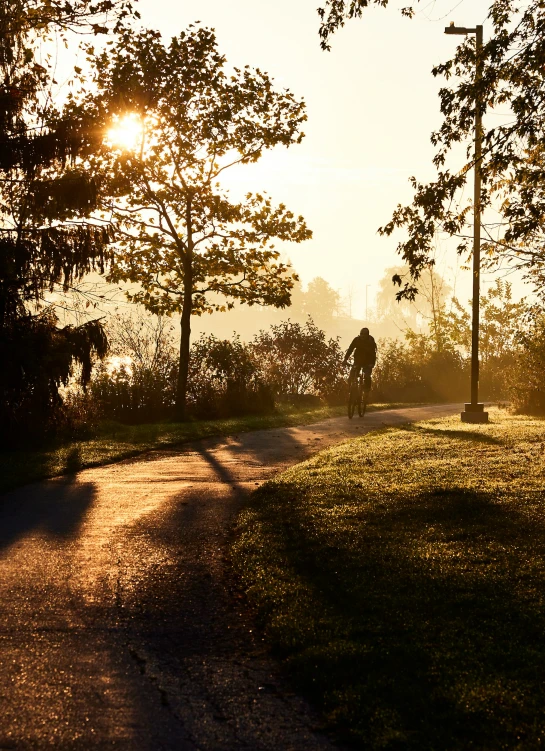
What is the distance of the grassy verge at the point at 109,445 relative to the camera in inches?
454

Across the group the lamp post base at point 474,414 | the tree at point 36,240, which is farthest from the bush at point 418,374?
the tree at point 36,240

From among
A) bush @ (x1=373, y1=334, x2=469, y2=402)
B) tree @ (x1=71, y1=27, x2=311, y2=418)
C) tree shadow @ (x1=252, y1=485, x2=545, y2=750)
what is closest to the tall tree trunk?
tree @ (x1=71, y1=27, x2=311, y2=418)

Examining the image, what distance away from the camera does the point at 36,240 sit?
1491cm

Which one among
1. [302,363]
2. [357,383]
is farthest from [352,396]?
[302,363]

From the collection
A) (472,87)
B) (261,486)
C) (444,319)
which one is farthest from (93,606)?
(444,319)

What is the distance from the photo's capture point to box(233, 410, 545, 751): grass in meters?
3.77

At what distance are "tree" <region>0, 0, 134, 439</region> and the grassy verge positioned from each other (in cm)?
114

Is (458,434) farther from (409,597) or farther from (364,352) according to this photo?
(409,597)

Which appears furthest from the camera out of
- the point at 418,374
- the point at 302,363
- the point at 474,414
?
the point at 418,374

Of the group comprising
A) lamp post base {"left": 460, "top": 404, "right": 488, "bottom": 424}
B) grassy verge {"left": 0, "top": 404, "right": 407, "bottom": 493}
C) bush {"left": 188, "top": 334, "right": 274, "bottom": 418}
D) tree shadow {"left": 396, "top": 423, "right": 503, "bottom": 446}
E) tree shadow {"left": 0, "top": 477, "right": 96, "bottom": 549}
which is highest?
bush {"left": 188, "top": 334, "right": 274, "bottom": 418}

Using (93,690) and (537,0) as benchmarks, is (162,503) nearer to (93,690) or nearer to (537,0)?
(93,690)

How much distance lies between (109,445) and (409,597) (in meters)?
9.79

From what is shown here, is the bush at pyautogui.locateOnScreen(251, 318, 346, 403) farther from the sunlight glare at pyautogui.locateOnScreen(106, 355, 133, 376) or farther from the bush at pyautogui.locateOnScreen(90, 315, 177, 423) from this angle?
the sunlight glare at pyautogui.locateOnScreen(106, 355, 133, 376)

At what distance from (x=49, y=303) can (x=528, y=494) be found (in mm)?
9916
